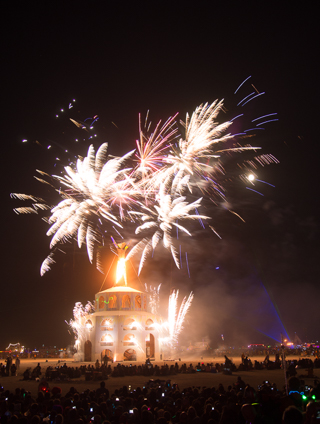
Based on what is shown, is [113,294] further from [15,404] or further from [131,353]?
[15,404]

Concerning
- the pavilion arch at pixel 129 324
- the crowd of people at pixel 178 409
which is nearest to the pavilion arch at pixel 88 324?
the pavilion arch at pixel 129 324

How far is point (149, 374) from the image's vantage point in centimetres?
2531

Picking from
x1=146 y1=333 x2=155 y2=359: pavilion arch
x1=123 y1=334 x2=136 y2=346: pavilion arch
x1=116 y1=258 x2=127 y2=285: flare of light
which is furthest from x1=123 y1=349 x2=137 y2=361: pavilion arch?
x1=116 y1=258 x2=127 y2=285: flare of light

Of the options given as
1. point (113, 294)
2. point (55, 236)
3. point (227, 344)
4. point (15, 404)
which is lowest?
point (227, 344)

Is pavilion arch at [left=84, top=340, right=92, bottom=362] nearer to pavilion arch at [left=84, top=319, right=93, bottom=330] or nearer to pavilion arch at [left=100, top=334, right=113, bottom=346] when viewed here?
pavilion arch at [left=84, top=319, right=93, bottom=330]

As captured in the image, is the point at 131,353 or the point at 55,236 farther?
the point at 131,353

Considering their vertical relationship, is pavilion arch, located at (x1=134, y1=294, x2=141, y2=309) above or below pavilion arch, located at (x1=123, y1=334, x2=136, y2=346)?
above

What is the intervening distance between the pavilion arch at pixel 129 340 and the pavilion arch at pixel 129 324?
2.85ft

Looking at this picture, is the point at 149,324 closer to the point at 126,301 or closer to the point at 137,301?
the point at 137,301

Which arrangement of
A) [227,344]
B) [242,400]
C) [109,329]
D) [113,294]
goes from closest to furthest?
[242,400] → [109,329] → [113,294] → [227,344]

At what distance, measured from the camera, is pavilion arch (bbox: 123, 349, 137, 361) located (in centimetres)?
4115

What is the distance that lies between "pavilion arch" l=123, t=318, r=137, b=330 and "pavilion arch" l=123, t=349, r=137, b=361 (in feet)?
9.60

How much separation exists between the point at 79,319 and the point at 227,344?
2357 inches

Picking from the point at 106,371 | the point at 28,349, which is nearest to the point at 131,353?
the point at 106,371
